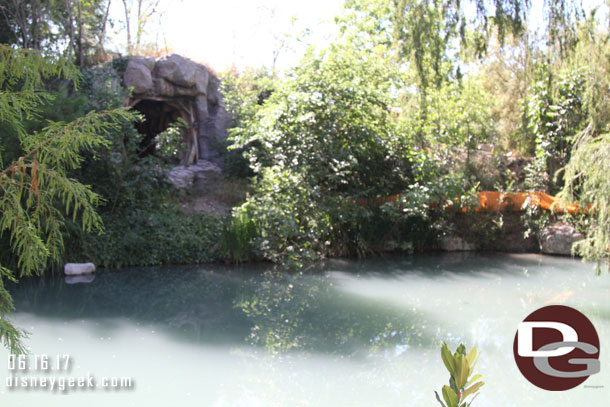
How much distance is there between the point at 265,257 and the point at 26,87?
6.48m

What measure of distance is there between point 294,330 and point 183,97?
917 cm

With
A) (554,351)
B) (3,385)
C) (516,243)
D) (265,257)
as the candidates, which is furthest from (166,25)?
(554,351)

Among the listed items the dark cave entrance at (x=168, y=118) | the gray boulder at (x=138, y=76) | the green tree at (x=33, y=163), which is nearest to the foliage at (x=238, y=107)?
the dark cave entrance at (x=168, y=118)

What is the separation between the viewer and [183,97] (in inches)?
505

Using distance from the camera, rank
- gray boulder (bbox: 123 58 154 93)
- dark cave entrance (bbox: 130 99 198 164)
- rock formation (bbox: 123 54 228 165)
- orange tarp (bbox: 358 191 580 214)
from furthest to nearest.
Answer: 1. dark cave entrance (bbox: 130 99 198 164)
2. rock formation (bbox: 123 54 228 165)
3. gray boulder (bbox: 123 58 154 93)
4. orange tarp (bbox: 358 191 580 214)

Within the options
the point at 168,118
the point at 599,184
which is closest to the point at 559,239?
the point at 599,184

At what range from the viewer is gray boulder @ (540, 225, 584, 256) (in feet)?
30.1

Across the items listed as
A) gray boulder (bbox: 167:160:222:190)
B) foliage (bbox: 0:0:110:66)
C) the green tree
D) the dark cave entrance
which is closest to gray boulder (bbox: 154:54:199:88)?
the dark cave entrance

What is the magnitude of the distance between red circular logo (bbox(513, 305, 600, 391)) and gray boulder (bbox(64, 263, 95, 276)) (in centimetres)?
606

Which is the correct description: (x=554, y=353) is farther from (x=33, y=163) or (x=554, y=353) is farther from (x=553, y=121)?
(x=553, y=121)

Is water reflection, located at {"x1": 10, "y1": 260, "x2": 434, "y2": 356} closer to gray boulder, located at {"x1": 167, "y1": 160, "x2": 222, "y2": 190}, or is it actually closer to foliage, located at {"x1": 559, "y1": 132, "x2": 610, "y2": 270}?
foliage, located at {"x1": 559, "y1": 132, "x2": 610, "y2": 270}

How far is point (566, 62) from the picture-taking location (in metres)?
6.61

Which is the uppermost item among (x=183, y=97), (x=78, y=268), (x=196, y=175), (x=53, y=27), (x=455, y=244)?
(x=53, y=27)

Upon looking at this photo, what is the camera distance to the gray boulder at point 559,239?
916 cm
